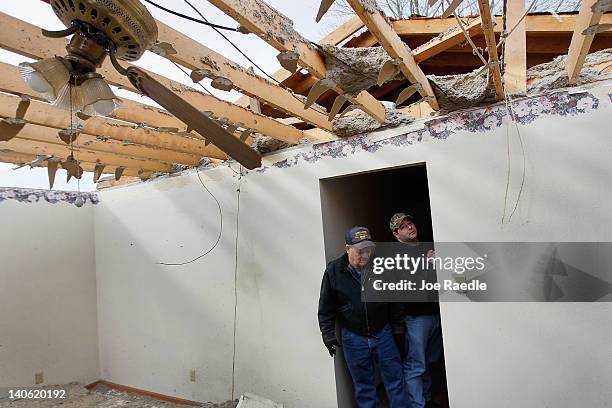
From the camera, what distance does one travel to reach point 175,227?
330 centimetres

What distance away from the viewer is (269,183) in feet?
9.19

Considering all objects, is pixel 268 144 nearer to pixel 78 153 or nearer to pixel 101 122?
pixel 101 122

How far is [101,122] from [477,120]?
2040 mm

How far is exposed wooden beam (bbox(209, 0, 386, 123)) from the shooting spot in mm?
1182

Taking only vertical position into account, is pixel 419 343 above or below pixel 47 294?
below

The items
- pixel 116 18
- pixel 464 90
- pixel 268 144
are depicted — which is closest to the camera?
pixel 116 18

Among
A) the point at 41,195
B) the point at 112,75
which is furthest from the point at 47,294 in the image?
the point at 112,75

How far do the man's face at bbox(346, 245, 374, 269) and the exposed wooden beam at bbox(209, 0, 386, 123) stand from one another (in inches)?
44.8

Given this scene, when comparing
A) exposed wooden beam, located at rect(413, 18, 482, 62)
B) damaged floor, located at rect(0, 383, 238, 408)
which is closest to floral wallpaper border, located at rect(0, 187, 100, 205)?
damaged floor, located at rect(0, 383, 238, 408)

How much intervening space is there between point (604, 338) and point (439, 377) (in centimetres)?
130

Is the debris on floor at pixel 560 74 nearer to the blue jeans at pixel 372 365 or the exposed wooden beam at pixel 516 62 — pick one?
A: the exposed wooden beam at pixel 516 62

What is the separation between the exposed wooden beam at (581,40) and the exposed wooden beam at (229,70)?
1213mm

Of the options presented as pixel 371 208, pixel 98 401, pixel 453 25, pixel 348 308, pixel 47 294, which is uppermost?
pixel 453 25

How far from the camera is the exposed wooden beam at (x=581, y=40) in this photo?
1.18 meters
